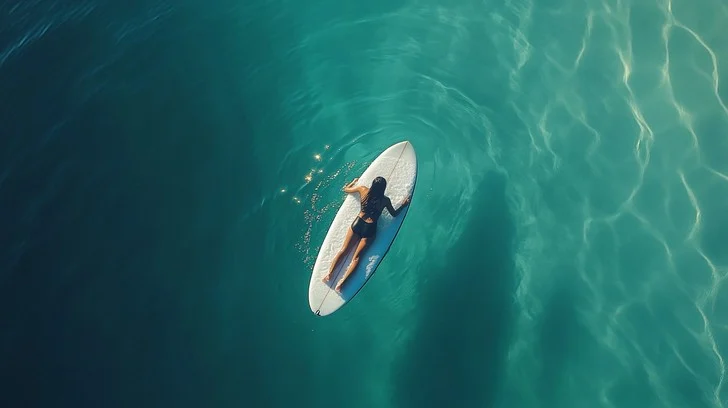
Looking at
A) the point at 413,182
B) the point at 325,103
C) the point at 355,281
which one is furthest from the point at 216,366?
the point at 325,103

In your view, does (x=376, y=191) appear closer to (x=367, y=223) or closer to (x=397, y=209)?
(x=367, y=223)

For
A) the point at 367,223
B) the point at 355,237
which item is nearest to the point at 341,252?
the point at 355,237

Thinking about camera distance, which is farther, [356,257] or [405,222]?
[405,222]

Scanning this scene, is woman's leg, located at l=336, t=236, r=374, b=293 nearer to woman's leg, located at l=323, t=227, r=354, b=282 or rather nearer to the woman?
the woman

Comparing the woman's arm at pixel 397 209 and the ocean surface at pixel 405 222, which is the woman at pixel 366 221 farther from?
the ocean surface at pixel 405 222

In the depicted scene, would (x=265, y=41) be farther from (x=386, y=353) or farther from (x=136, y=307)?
(x=386, y=353)

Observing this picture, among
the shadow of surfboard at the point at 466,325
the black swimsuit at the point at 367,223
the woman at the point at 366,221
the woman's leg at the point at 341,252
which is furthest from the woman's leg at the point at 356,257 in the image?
the shadow of surfboard at the point at 466,325
